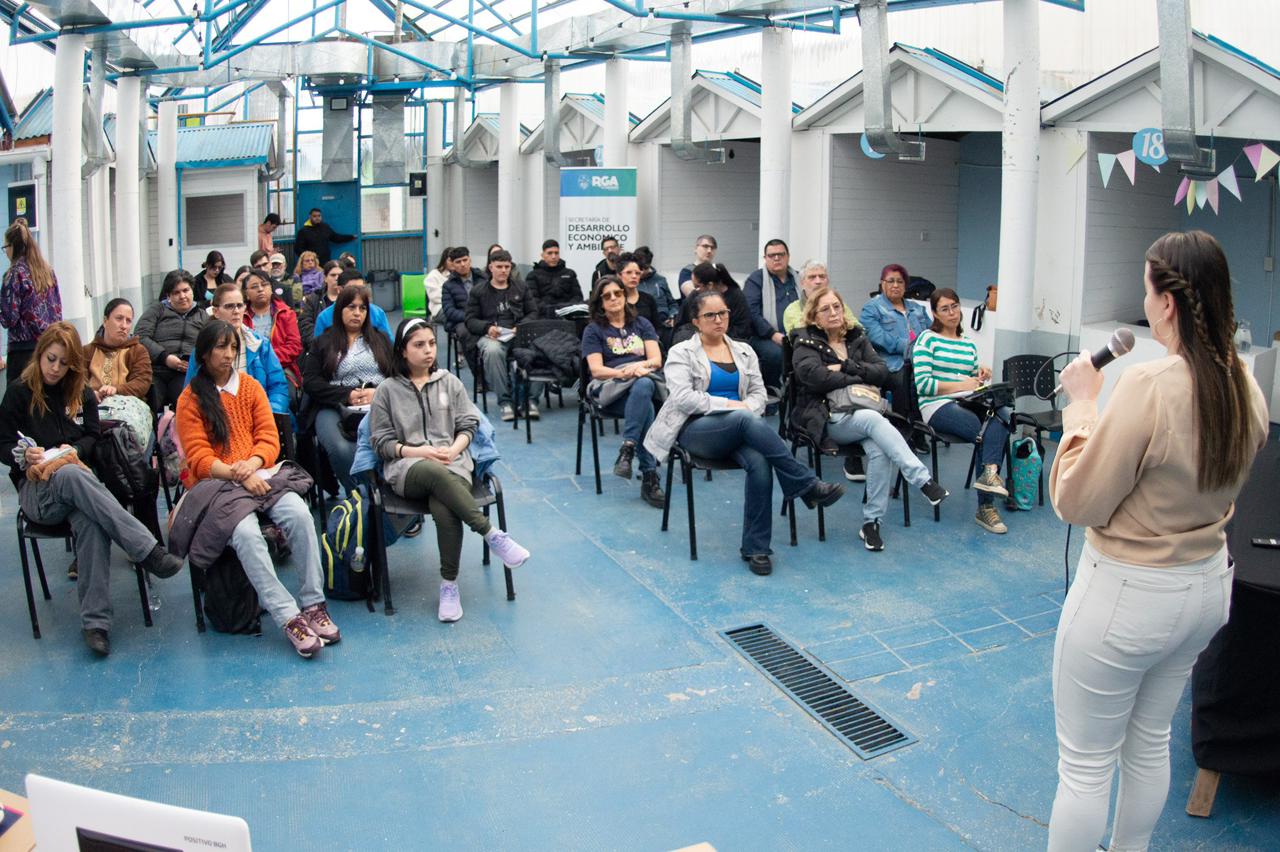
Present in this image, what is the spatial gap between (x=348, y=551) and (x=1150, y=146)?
586cm

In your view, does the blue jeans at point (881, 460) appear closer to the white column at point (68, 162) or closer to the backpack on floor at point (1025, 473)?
the backpack on floor at point (1025, 473)

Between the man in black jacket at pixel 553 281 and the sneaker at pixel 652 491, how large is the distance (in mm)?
3770

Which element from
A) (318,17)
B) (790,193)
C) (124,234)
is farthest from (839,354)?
(318,17)

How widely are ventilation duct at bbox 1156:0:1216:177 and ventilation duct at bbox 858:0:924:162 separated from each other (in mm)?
2361

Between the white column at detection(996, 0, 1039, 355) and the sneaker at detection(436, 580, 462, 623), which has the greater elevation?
the white column at detection(996, 0, 1039, 355)

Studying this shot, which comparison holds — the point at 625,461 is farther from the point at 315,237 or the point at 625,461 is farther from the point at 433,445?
the point at 315,237

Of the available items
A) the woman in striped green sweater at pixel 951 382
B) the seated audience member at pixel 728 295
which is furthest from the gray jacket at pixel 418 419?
the seated audience member at pixel 728 295

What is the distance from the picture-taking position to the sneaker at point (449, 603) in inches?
206

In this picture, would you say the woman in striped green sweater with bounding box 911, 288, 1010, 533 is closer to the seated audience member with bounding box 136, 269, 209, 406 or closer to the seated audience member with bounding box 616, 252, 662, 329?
the seated audience member with bounding box 616, 252, 662, 329

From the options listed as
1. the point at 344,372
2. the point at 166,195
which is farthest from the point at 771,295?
the point at 166,195

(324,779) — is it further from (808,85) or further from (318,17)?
(318,17)

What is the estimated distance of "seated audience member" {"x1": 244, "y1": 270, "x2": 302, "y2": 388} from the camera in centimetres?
729

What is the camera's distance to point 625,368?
7.34 metres

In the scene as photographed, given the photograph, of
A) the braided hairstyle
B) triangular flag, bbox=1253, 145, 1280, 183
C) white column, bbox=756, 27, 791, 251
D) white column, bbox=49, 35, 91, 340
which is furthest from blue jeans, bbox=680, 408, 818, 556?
white column, bbox=49, 35, 91, 340
